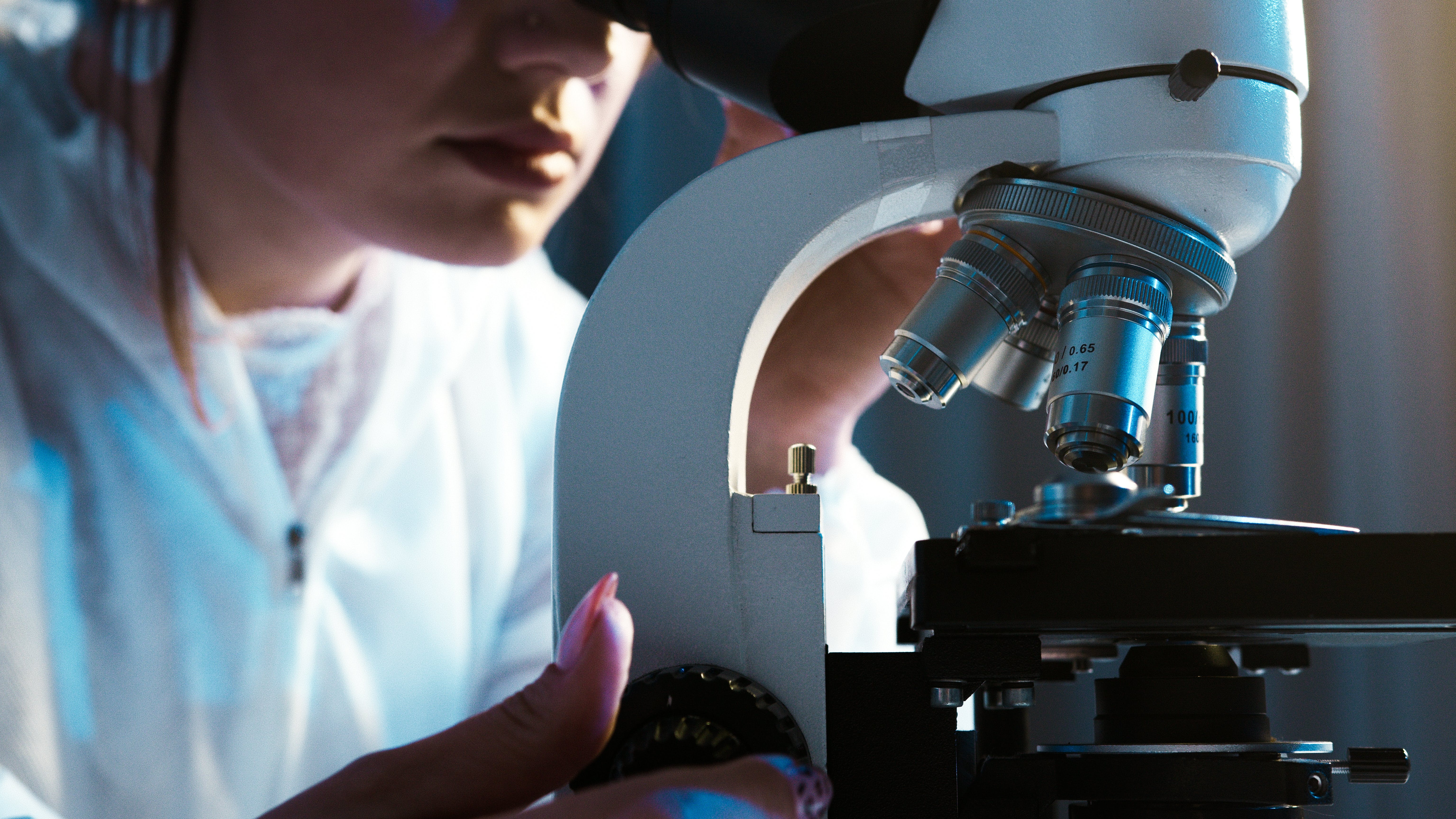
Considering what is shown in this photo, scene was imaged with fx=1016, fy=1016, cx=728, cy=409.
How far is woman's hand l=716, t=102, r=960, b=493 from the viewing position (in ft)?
3.85

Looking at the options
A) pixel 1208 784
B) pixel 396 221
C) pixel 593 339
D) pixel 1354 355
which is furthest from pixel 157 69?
pixel 1354 355

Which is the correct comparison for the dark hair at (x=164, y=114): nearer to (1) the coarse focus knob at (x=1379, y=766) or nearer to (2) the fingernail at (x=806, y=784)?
(2) the fingernail at (x=806, y=784)

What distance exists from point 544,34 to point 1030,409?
56 centimetres

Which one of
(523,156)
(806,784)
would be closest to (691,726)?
(806,784)

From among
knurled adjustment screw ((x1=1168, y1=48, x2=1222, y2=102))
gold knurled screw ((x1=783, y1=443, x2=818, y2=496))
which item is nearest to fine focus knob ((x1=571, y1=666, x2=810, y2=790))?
gold knurled screw ((x1=783, y1=443, x2=818, y2=496))

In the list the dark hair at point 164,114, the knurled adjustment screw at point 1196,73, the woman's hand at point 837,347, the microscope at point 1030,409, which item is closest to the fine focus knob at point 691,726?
the microscope at point 1030,409

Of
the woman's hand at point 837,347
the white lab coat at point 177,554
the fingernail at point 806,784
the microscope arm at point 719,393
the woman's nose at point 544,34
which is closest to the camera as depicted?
the fingernail at point 806,784

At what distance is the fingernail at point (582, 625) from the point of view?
0.45 meters

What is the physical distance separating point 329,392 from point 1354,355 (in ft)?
4.10

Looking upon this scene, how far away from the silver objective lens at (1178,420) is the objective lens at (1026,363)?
0.07 m

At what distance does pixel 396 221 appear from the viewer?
955 millimetres

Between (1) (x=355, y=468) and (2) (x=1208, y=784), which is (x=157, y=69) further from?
(2) (x=1208, y=784)

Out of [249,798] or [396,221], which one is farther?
[396,221]

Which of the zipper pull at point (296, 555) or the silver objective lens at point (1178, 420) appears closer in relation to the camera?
the silver objective lens at point (1178, 420)
